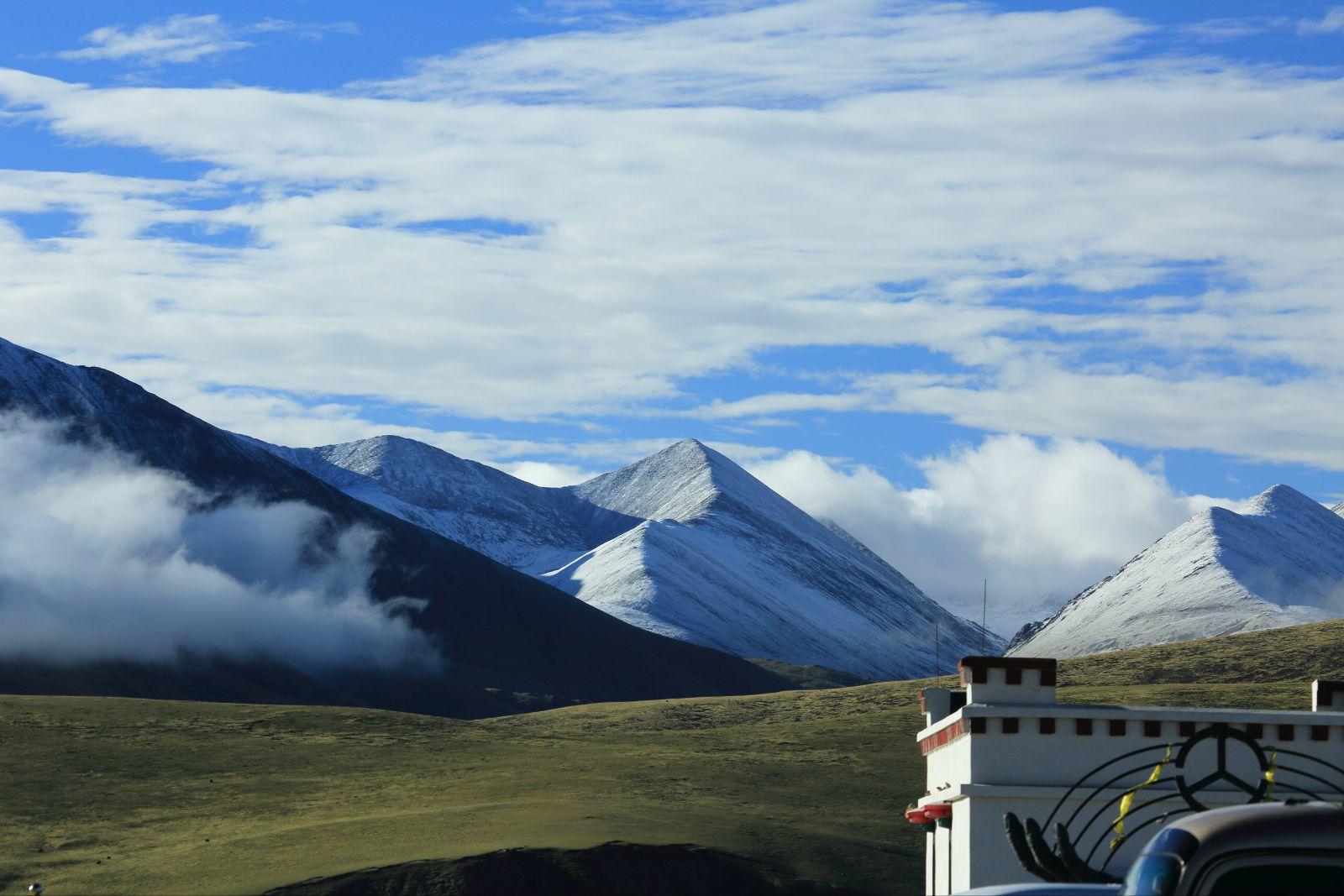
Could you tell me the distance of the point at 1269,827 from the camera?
11.1 m

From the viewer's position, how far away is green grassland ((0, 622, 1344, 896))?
70812 millimetres

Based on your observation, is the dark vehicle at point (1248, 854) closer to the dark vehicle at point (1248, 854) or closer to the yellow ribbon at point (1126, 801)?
the dark vehicle at point (1248, 854)

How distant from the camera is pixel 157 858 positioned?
72.2 meters

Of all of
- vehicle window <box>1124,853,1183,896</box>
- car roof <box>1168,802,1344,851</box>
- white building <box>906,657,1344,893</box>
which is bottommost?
vehicle window <box>1124,853,1183,896</box>

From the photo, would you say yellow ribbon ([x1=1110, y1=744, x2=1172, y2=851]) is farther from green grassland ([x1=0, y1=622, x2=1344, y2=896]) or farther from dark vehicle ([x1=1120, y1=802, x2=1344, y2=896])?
green grassland ([x1=0, y1=622, x2=1344, y2=896])

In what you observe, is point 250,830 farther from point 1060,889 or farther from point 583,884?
point 1060,889

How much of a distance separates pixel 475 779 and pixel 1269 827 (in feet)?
276

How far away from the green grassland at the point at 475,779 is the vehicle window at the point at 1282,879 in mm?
57117

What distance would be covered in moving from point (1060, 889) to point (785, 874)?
56195 mm

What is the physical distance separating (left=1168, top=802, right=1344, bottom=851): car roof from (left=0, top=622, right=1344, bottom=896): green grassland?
57.2 metres

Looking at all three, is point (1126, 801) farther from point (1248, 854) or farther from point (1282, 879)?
point (1248, 854)

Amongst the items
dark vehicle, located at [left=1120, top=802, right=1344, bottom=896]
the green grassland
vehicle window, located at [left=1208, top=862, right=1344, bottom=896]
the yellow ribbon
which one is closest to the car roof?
dark vehicle, located at [left=1120, top=802, right=1344, bottom=896]

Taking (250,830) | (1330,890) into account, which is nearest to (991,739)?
(1330,890)

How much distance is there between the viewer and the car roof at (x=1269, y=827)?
10.9 meters
